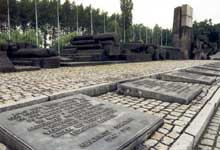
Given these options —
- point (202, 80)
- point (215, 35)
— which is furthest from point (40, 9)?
point (202, 80)

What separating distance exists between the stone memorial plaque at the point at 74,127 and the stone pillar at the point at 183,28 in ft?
84.4

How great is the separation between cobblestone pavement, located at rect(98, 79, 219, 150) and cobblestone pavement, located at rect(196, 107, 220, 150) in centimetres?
30

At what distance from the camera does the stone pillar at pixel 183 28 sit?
26875 millimetres

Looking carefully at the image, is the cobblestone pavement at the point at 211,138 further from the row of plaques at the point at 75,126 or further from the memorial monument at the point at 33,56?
the memorial monument at the point at 33,56

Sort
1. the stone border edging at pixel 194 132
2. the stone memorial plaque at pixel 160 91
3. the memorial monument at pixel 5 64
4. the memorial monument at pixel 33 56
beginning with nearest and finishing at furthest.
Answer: the stone border edging at pixel 194 132, the stone memorial plaque at pixel 160 91, the memorial monument at pixel 5 64, the memorial monument at pixel 33 56

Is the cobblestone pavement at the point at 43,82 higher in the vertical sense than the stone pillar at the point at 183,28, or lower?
lower

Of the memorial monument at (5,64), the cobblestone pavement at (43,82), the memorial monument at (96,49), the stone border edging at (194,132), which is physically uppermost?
the memorial monument at (96,49)

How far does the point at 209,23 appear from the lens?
5209 centimetres

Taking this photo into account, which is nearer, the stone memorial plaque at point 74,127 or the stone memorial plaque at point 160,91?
the stone memorial plaque at point 74,127

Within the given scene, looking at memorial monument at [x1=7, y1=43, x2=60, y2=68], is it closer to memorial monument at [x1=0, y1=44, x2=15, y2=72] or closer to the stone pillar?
memorial monument at [x1=0, y1=44, x2=15, y2=72]

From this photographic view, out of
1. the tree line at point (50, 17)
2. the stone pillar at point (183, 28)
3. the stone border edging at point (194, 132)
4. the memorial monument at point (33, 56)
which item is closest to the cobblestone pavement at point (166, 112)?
the stone border edging at point (194, 132)

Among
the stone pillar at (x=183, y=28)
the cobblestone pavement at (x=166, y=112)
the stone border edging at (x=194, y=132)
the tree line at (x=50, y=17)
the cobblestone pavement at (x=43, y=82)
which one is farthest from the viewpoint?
the tree line at (x=50, y=17)

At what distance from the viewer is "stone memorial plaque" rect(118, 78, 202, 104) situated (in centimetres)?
474

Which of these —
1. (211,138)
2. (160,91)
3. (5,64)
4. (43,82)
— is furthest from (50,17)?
(211,138)
